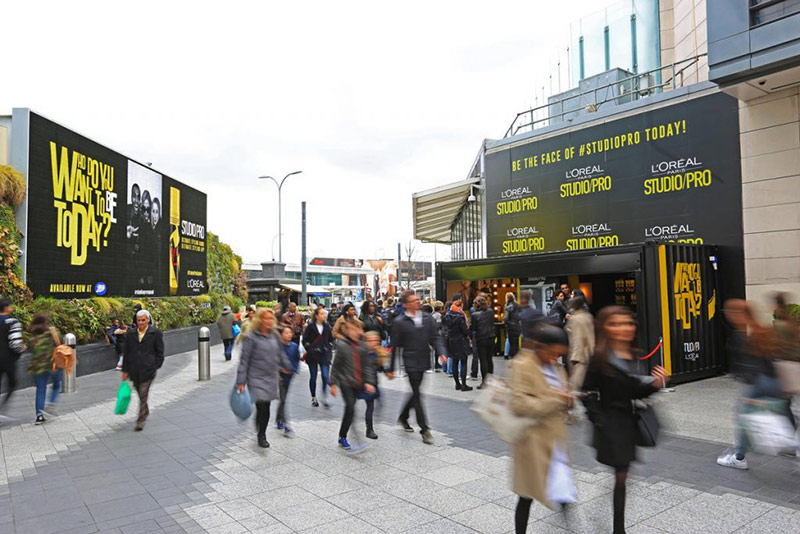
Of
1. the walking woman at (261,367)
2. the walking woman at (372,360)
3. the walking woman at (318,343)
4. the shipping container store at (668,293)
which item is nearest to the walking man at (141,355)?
the walking woman at (261,367)

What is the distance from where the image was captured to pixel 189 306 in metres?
22.3

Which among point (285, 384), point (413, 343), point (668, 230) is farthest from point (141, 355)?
point (668, 230)

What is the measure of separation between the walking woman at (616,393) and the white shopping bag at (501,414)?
60 centimetres

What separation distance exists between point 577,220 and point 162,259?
45.7 ft

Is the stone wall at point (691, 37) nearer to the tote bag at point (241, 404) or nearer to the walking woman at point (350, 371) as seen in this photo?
the walking woman at point (350, 371)

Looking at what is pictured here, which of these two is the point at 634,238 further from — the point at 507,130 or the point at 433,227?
the point at 433,227

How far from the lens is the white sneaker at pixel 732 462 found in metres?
5.68

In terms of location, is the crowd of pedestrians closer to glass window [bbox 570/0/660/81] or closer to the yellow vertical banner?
the yellow vertical banner

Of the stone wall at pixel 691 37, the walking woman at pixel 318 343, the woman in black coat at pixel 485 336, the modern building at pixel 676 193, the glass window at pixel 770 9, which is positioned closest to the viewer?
the walking woman at pixel 318 343

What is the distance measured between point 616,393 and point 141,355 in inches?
247

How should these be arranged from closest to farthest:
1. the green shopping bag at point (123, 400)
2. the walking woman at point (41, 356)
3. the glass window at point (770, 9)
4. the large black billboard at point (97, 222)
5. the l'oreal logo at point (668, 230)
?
the green shopping bag at point (123, 400)
the walking woman at point (41, 356)
the glass window at point (770, 9)
the large black billboard at point (97, 222)
the l'oreal logo at point (668, 230)

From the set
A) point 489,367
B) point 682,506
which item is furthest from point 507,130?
point 682,506

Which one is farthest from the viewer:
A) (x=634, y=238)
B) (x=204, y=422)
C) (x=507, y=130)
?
(x=507, y=130)

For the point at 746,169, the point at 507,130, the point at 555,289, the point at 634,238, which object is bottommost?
the point at 555,289
